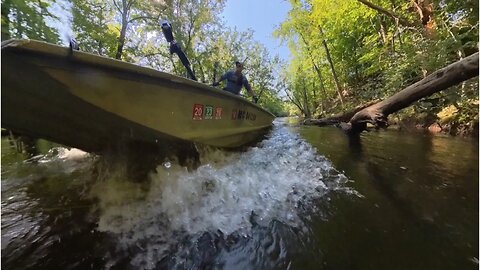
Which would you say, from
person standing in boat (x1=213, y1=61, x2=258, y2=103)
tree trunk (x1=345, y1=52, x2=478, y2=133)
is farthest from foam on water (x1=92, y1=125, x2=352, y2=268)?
tree trunk (x1=345, y1=52, x2=478, y2=133)

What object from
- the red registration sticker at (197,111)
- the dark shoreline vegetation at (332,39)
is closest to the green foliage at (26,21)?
the dark shoreline vegetation at (332,39)

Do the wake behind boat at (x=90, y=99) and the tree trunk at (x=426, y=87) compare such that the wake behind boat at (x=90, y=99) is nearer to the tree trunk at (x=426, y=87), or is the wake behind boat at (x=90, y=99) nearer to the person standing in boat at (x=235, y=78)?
the person standing in boat at (x=235, y=78)

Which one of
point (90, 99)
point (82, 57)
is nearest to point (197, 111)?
point (90, 99)

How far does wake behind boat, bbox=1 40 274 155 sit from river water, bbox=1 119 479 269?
44 cm

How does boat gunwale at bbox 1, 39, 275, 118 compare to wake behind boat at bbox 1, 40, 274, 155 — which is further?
wake behind boat at bbox 1, 40, 274, 155

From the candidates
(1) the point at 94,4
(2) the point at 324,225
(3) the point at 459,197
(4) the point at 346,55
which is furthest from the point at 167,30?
(4) the point at 346,55

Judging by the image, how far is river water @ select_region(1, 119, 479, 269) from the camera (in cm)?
181

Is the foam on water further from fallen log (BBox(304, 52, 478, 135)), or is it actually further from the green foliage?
the green foliage

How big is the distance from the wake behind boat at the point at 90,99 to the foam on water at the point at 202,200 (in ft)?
1.75

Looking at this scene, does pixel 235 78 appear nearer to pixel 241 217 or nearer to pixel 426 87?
pixel 426 87

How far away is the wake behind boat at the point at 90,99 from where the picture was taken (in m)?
1.98

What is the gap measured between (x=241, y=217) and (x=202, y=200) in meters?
0.56

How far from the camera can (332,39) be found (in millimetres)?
18312

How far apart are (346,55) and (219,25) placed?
32.6 ft
